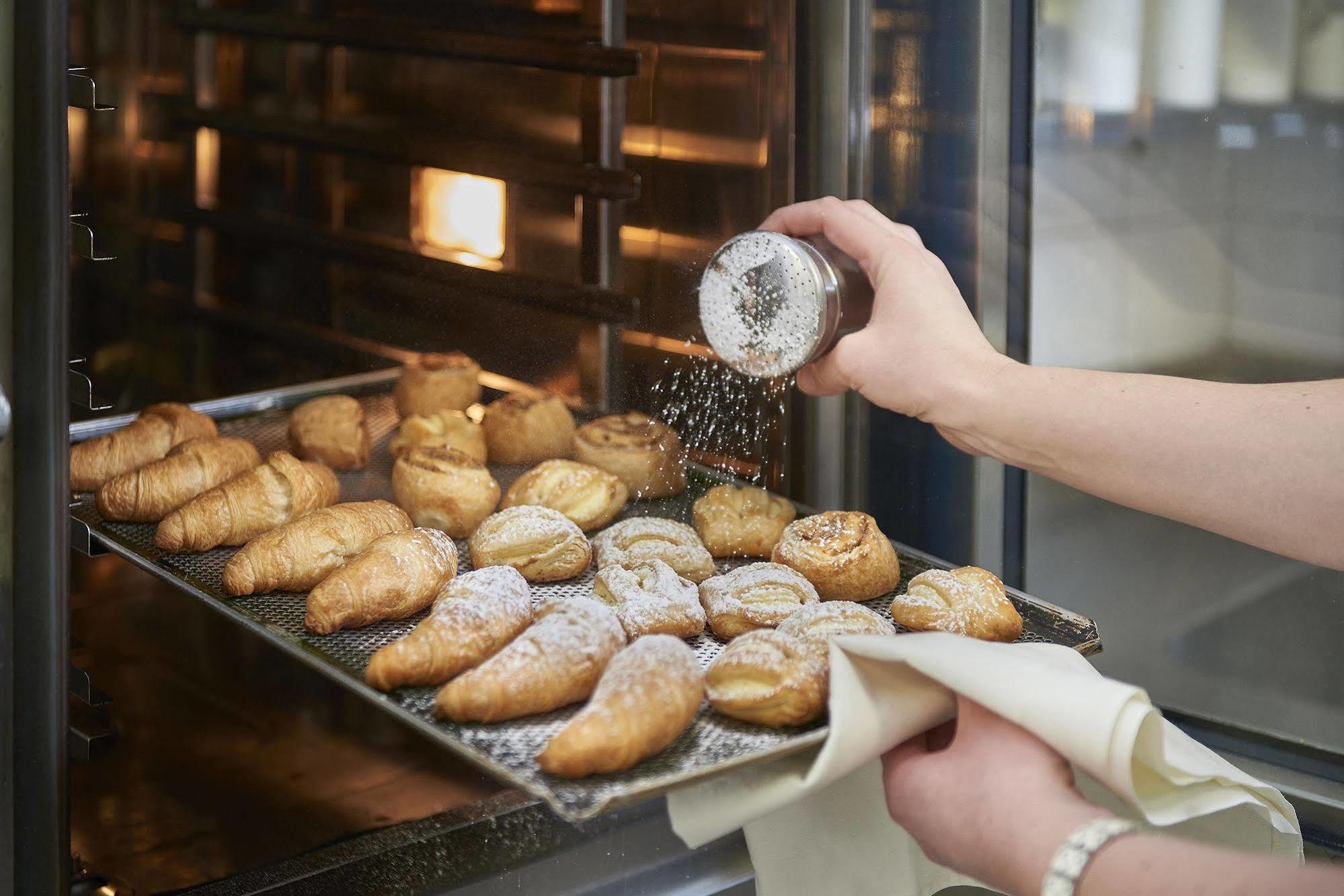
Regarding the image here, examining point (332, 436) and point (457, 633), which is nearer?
point (457, 633)

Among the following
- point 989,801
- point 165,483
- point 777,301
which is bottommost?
point 989,801

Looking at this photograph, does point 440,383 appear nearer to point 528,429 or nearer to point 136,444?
point 528,429

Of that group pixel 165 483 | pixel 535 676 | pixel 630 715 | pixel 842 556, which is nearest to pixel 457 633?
pixel 535 676

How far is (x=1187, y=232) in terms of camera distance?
1.24 metres

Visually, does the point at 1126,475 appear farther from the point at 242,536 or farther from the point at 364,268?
the point at 364,268

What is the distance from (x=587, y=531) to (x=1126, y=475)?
56cm

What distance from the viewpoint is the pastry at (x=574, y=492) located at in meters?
1.38

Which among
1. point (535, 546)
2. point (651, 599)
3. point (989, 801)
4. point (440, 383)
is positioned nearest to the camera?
point (989, 801)

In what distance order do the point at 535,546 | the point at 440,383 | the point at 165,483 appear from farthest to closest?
the point at 440,383 → the point at 165,483 → the point at 535,546

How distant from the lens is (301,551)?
1201mm

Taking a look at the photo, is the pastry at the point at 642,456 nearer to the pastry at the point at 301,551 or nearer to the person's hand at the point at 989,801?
the pastry at the point at 301,551

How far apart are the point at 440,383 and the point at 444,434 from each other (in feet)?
0.37

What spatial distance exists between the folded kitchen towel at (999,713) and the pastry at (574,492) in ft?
1.48

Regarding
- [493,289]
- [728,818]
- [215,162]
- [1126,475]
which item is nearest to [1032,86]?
[1126,475]
